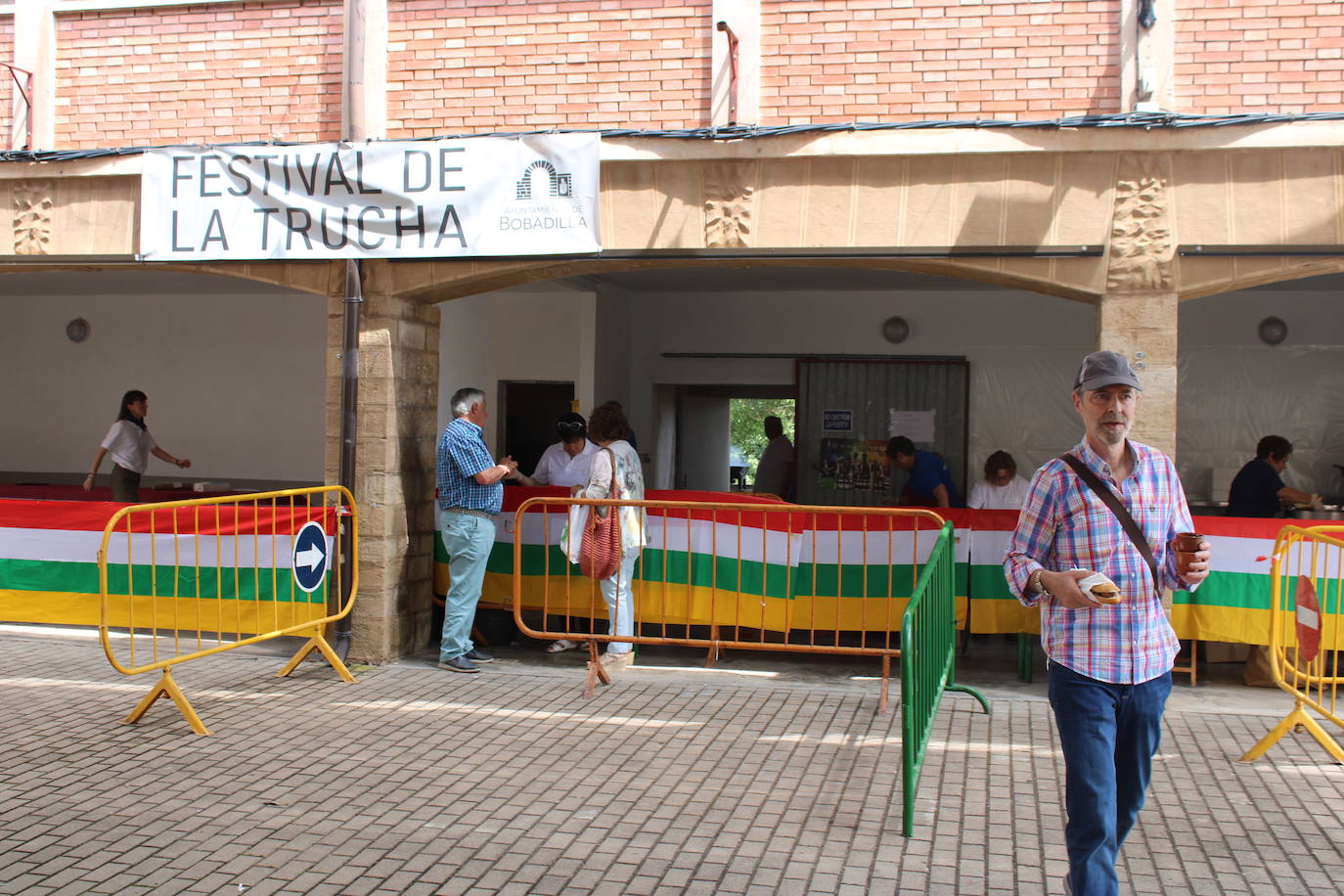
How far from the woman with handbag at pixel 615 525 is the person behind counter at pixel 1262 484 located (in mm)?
4769

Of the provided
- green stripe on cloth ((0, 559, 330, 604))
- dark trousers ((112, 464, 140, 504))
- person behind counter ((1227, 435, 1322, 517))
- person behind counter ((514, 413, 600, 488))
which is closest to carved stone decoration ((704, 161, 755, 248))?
person behind counter ((514, 413, 600, 488))

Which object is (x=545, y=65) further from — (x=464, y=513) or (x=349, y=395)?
(x=464, y=513)

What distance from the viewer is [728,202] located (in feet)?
25.1

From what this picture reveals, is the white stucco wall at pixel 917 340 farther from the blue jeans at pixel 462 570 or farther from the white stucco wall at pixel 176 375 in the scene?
the blue jeans at pixel 462 570

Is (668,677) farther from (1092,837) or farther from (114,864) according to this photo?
(1092,837)

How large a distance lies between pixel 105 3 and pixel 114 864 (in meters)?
6.77

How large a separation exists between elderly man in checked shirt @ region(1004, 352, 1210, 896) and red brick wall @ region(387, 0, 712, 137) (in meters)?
4.70

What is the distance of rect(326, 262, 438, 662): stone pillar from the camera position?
8.12 meters

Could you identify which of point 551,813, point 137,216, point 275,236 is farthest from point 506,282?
point 551,813

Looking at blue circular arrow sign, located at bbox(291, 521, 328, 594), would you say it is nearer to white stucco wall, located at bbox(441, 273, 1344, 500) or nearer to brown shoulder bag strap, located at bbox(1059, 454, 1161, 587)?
white stucco wall, located at bbox(441, 273, 1344, 500)

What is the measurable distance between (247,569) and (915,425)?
796 cm

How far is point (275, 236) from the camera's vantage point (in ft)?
26.9

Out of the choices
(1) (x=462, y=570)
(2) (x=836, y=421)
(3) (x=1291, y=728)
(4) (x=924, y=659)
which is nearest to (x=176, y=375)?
(2) (x=836, y=421)

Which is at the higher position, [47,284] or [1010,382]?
[47,284]
